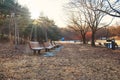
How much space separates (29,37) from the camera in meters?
30.2

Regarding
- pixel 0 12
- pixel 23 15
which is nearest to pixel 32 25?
pixel 23 15

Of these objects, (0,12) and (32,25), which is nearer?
(0,12)

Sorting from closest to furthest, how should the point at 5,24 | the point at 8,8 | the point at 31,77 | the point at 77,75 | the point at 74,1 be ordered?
the point at 31,77 < the point at 77,75 < the point at 74,1 < the point at 8,8 < the point at 5,24

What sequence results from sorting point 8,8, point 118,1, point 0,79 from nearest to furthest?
point 0,79 < point 118,1 < point 8,8

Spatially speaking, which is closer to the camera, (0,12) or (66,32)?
(0,12)

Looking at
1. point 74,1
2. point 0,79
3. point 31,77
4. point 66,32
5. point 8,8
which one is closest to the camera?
point 0,79

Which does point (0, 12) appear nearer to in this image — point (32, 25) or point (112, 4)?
point (32, 25)

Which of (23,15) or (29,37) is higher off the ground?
(23,15)

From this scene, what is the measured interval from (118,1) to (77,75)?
35.1 feet

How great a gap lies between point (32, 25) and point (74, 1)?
34.0 ft

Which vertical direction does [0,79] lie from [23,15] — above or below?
below

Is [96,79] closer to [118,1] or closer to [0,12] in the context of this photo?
[118,1]

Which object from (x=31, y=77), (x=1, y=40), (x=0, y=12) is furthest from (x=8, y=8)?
(x=31, y=77)

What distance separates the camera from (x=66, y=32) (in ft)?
198
